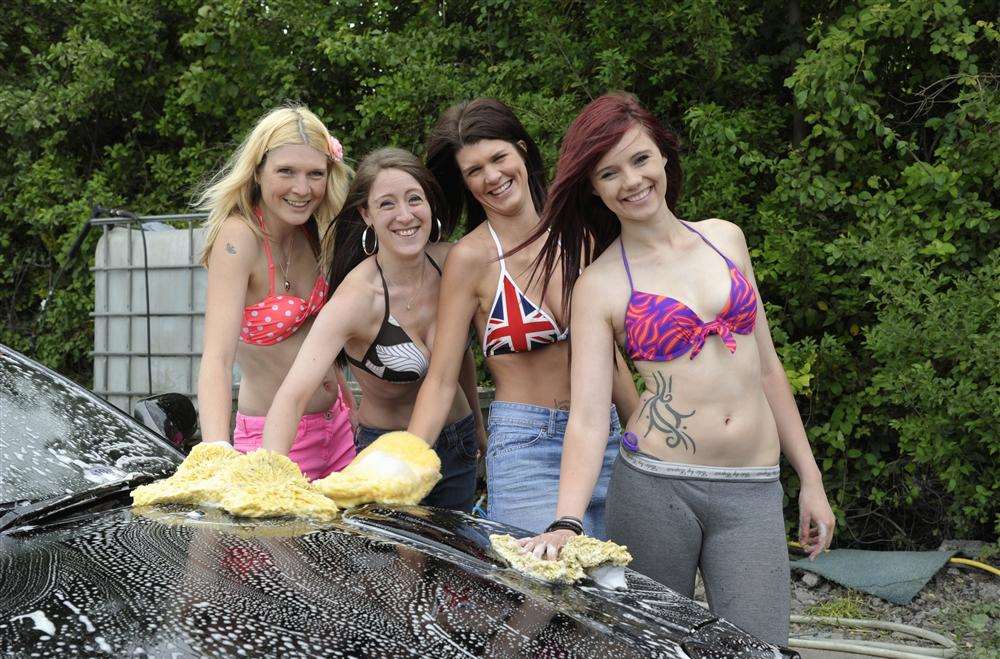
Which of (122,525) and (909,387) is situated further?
(909,387)

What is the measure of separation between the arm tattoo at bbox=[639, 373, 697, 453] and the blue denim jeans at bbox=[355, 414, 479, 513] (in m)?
0.85

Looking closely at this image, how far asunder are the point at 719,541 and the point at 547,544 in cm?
52

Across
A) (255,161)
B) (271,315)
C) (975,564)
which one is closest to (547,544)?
(271,315)

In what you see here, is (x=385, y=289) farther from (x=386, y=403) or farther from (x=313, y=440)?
(x=313, y=440)

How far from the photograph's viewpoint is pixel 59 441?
248 centimetres

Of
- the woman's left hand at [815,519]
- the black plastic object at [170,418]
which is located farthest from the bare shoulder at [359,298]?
the woman's left hand at [815,519]

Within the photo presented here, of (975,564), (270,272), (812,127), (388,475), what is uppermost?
(812,127)

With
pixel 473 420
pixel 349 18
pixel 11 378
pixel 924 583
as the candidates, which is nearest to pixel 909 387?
pixel 924 583

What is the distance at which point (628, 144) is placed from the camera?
2510 mm

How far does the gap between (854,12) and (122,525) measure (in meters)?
4.33

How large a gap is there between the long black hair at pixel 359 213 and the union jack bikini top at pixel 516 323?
0.94ft

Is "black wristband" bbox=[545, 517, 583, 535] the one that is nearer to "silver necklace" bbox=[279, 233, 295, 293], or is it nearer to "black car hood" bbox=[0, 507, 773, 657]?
"black car hood" bbox=[0, 507, 773, 657]

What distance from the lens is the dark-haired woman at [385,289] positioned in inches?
113

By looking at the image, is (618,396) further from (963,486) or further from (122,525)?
(963,486)
